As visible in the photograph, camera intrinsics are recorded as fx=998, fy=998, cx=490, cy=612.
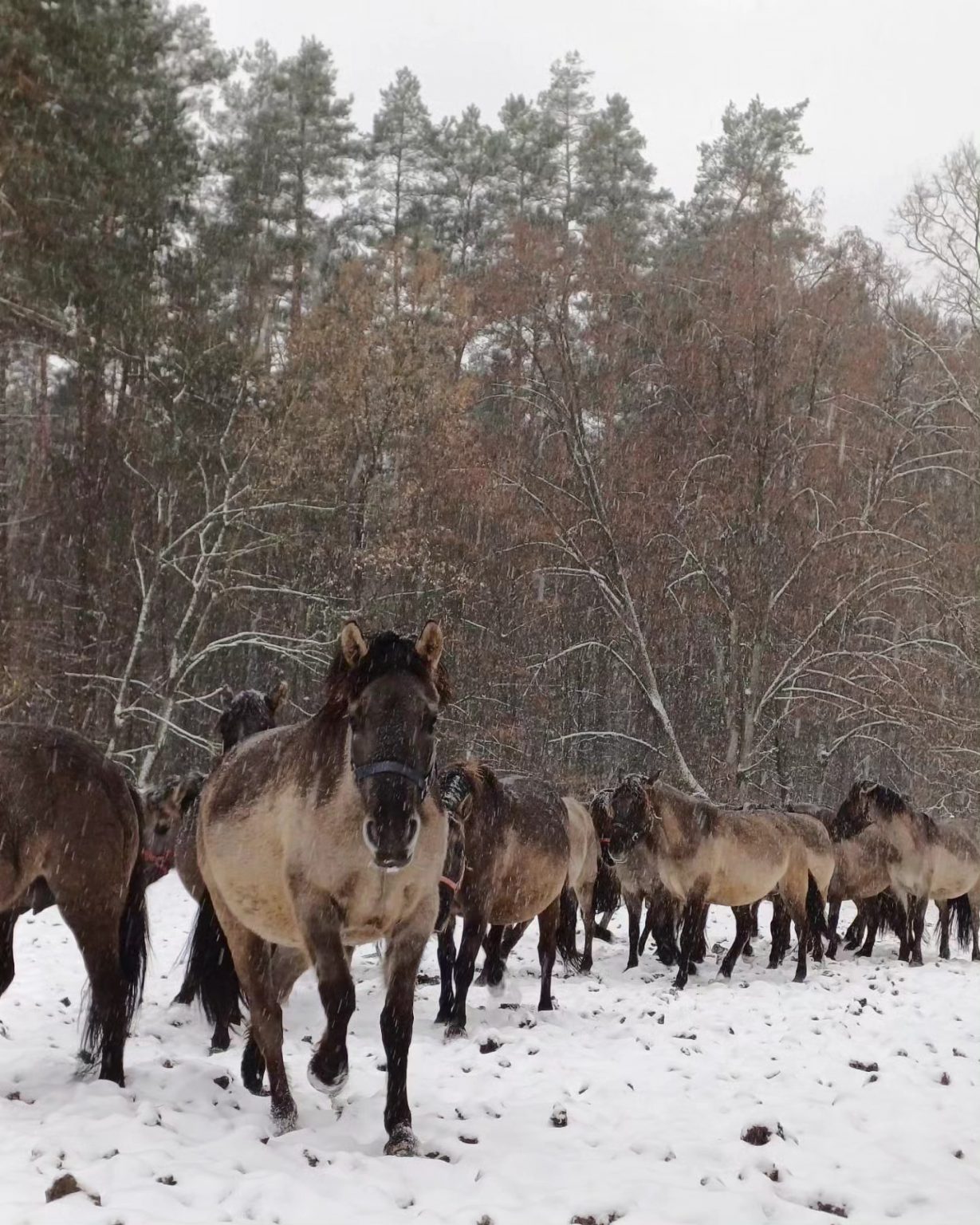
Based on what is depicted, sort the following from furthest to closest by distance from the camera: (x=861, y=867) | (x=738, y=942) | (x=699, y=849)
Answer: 1. (x=861, y=867)
2. (x=738, y=942)
3. (x=699, y=849)

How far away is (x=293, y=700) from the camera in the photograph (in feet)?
68.4

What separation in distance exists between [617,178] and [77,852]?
2894 centimetres

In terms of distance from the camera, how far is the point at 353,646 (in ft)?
13.3

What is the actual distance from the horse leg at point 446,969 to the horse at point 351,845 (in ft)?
9.58

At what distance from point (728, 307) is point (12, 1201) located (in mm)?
18013

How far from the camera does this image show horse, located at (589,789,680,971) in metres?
10.3

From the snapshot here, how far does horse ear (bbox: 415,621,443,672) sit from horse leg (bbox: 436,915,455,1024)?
3.78 meters

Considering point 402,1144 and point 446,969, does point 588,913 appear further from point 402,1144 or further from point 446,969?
point 402,1144

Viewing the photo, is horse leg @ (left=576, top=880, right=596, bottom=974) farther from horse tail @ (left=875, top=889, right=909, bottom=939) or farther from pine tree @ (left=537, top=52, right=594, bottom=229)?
pine tree @ (left=537, top=52, right=594, bottom=229)

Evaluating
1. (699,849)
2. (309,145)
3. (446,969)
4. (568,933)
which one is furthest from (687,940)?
(309,145)

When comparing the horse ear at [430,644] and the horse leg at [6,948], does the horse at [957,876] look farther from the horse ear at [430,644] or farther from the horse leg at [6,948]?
the horse leg at [6,948]

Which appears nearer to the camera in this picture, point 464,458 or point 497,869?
point 497,869

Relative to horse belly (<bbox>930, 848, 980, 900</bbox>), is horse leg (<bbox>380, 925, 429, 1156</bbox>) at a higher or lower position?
higher

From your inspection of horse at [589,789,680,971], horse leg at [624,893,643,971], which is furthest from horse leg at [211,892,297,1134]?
horse leg at [624,893,643,971]
